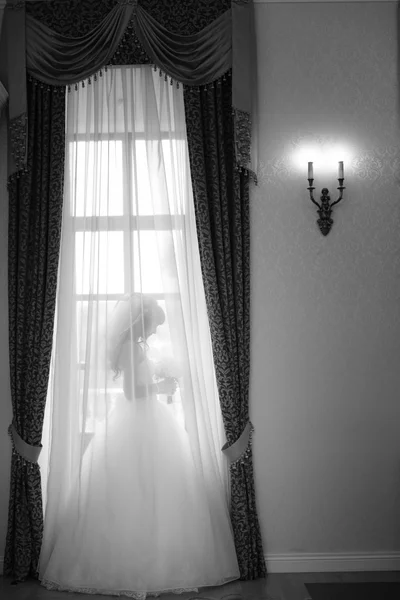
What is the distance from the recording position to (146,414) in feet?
12.7

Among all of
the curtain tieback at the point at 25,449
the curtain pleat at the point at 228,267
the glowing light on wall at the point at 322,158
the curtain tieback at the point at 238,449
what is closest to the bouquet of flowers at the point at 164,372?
the curtain pleat at the point at 228,267

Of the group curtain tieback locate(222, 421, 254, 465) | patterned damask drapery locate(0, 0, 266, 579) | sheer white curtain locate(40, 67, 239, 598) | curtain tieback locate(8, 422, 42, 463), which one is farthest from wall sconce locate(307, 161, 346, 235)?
curtain tieback locate(8, 422, 42, 463)

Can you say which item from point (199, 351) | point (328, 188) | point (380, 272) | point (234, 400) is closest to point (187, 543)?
point (234, 400)

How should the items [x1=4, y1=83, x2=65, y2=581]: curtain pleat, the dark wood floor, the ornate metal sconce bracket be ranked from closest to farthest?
the dark wood floor → [x1=4, y1=83, x2=65, y2=581]: curtain pleat → the ornate metal sconce bracket

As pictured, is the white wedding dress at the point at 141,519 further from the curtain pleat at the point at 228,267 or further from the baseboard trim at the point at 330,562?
the baseboard trim at the point at 330,562

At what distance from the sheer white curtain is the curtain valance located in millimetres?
135

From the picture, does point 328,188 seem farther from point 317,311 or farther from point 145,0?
point 145,0

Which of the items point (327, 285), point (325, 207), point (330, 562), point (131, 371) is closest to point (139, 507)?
point (131, 371)

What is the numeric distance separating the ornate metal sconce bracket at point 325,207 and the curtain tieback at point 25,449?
7.17 ft

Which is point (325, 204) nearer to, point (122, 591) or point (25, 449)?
point (25, 449)

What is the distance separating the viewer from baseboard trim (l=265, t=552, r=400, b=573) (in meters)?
3.96

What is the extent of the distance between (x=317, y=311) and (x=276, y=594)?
1.66 metres

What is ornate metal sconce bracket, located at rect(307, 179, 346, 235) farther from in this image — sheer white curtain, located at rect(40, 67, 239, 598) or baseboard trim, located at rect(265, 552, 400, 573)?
baseboard trim, located at rect(265, 552, 400, 573)

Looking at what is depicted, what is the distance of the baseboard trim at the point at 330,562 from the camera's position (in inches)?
156
